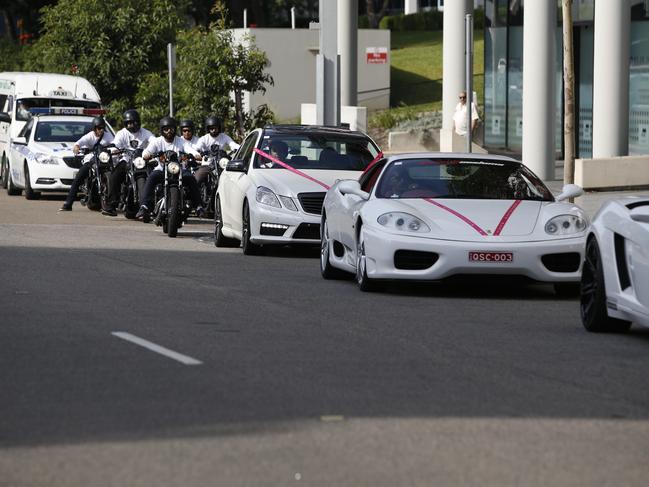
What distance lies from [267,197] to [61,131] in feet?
44.1

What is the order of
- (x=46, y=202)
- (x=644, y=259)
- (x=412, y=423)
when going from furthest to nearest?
(x=46, y=202)
(x=644, y=259)
(x=412, y=423)

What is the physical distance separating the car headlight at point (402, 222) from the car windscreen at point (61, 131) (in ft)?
58.6

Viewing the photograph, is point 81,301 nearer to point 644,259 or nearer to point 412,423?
point 644,259

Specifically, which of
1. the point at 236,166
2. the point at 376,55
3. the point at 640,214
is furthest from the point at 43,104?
the point at 640,214

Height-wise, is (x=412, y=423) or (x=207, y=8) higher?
(x=207, y=8)

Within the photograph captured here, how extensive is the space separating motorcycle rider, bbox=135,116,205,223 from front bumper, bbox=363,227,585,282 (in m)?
9.04

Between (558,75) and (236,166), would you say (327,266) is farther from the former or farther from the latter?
(558,75)

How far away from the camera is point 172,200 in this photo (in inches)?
894

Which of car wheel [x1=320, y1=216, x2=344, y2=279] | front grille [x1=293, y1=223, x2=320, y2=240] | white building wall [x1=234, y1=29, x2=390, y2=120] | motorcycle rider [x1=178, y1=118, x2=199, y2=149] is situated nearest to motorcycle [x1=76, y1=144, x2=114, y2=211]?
motorcycle rider [x1=178, y1=118, x2=199, y2=149]

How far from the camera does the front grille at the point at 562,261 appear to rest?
576 inches

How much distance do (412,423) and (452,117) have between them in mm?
31625

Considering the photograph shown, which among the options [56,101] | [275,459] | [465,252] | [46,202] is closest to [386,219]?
[465,252]

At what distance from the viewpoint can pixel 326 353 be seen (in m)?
10.7

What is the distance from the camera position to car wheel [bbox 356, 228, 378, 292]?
15.0 meters
